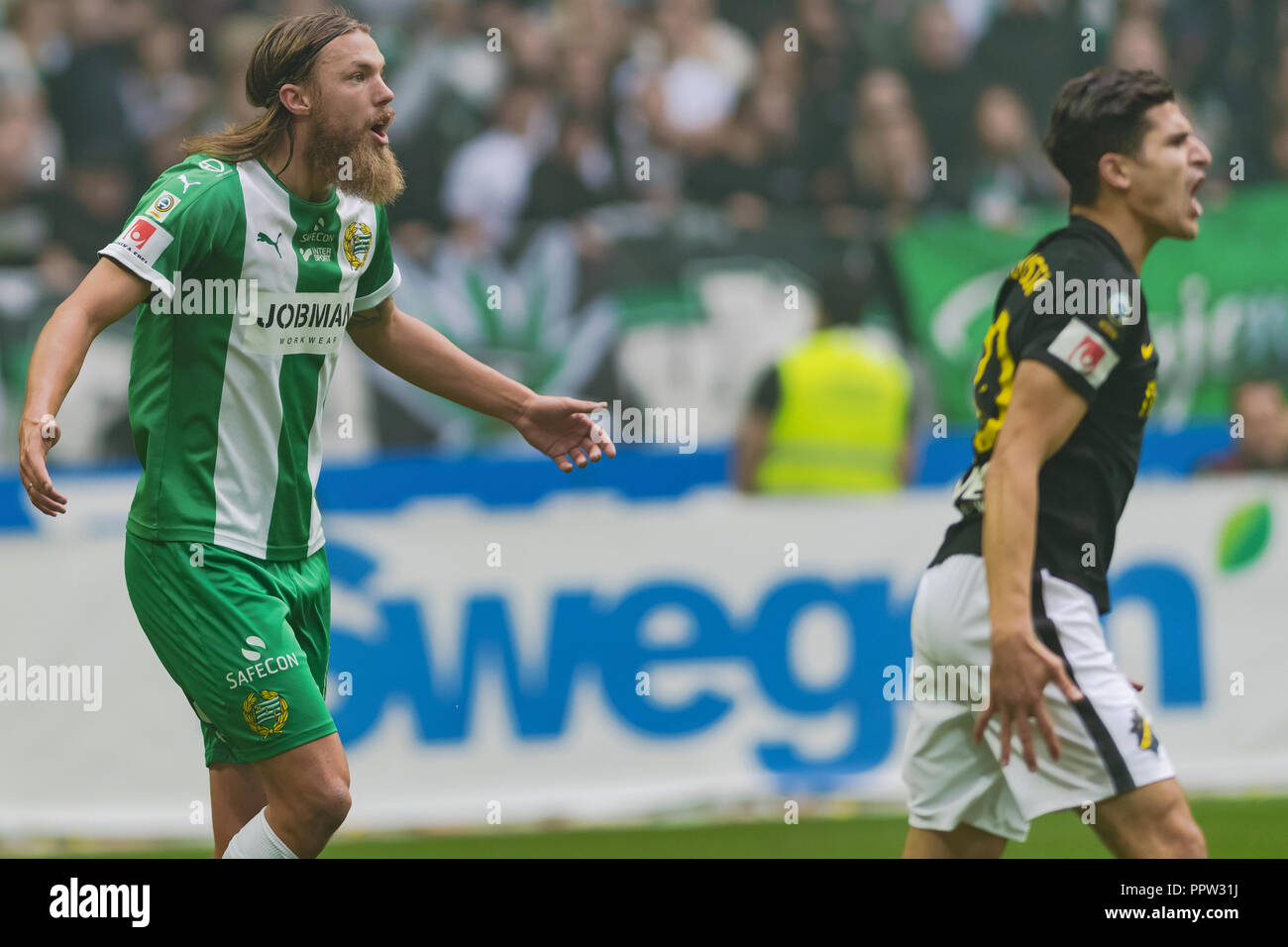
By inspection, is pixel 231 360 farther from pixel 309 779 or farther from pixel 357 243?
pixel 309 779

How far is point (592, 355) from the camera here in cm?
880

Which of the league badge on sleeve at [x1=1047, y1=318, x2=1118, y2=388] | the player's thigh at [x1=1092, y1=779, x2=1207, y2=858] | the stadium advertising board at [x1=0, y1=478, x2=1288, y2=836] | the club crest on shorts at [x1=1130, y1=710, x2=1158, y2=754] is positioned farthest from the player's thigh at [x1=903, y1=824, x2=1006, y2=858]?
the stadium advertising board at [x1=0, y1=478, x2=1288, y2=836]

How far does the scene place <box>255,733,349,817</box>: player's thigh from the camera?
160 inches

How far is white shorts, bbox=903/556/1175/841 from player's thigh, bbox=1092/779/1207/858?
0.03 m

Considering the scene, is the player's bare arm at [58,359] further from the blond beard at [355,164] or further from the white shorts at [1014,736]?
the white shorts at [1014,736]

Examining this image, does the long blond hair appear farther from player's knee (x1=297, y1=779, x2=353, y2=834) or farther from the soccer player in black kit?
the soccer player in black kit

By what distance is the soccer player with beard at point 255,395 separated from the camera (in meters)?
4.07

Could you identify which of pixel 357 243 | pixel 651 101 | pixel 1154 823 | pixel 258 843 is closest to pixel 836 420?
pixel 651 101

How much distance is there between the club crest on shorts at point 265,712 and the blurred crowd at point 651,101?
5.29m

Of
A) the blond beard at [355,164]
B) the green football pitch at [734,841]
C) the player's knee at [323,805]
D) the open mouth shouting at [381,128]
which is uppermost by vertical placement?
the open mouth shouting at [381,128]

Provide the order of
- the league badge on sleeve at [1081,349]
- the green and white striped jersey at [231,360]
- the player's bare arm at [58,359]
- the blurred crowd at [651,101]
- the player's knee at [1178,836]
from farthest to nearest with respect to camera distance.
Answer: the blurred crowd at [651,101] → the green and white striped jersey at [231,360] → the league badge on sleeve at [1081,349] → the player's knee at [1178,836] → the player's bare arm at [58,359]

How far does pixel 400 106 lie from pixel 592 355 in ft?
8.27

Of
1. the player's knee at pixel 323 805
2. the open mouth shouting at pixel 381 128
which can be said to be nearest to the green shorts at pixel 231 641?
the player's knee at pixel 323 805
